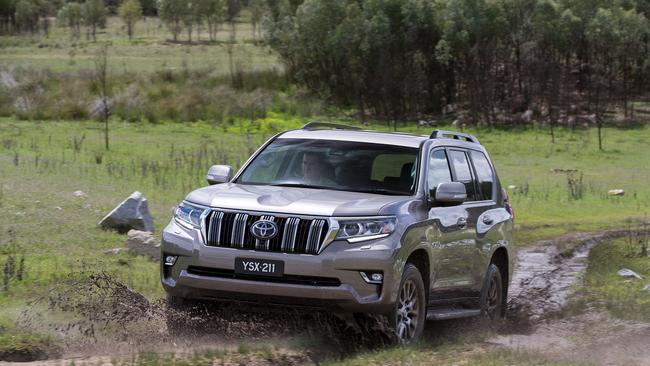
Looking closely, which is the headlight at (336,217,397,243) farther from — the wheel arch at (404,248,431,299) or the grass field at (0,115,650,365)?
the grass field at (0,115,650,365)

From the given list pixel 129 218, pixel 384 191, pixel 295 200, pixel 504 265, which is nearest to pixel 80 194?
pixel 129 218

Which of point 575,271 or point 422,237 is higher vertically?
point 422,237

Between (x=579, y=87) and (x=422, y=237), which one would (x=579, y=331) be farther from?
(x=579, y=87)

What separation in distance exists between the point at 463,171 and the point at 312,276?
284 centimetres

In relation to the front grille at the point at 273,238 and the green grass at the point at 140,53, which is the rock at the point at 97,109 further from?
the front grille at the point at 273,238

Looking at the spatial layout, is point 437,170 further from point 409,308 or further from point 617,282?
point 617,282

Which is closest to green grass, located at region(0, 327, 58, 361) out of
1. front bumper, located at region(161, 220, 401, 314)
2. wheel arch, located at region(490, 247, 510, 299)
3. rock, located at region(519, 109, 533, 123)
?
front bumper, located at region(161, 220, 401, 314)

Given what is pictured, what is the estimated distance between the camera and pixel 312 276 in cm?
780

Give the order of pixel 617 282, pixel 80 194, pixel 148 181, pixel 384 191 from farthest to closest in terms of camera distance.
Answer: pixel 148 181 → pixel 80 194 → pixel 617 282 → pixel 384 191

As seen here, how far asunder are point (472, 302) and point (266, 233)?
117 inches

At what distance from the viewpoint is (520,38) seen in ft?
171

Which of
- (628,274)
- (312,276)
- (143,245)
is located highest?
(312,276)

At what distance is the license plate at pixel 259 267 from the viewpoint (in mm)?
7824

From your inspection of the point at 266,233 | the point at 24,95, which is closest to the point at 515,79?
the point at 24,95
